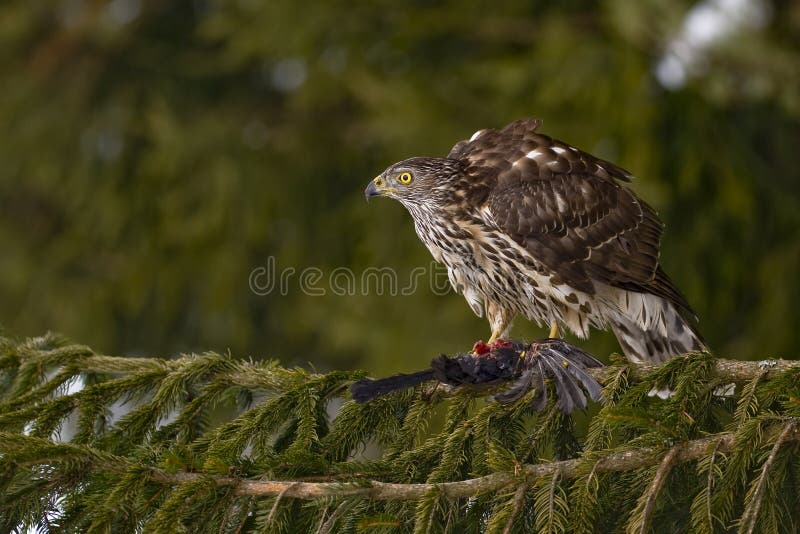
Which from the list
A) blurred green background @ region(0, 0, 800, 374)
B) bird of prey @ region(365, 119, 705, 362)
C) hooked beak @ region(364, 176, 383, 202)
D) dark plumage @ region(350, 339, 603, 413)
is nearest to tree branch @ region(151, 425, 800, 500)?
dark plumage @ region(350, 339, 603, 413)

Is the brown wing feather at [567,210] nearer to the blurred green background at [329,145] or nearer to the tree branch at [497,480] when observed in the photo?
the tree branch at [497,480]

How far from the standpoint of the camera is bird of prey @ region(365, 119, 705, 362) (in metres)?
4.69

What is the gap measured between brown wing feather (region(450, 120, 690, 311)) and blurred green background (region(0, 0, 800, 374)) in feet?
8.03

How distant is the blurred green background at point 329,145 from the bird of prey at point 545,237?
97.8 inches

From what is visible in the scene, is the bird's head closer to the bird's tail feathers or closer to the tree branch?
the bird's tail feathers

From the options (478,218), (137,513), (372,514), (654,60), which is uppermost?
(654,60)

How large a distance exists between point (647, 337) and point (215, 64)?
27.1 feet

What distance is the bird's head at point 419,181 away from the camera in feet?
15.8

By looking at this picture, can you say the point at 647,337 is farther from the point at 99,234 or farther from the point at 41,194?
the point at 41,194

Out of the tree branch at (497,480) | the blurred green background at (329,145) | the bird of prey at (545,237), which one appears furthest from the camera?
the blurred green background at (329,145)

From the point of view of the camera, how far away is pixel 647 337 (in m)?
5.14

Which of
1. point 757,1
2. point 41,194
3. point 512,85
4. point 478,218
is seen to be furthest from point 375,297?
point 41,194

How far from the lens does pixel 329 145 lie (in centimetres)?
1156

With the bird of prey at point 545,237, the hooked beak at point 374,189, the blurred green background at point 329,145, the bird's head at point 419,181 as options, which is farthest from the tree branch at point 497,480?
the blurred green background at point 329,145
